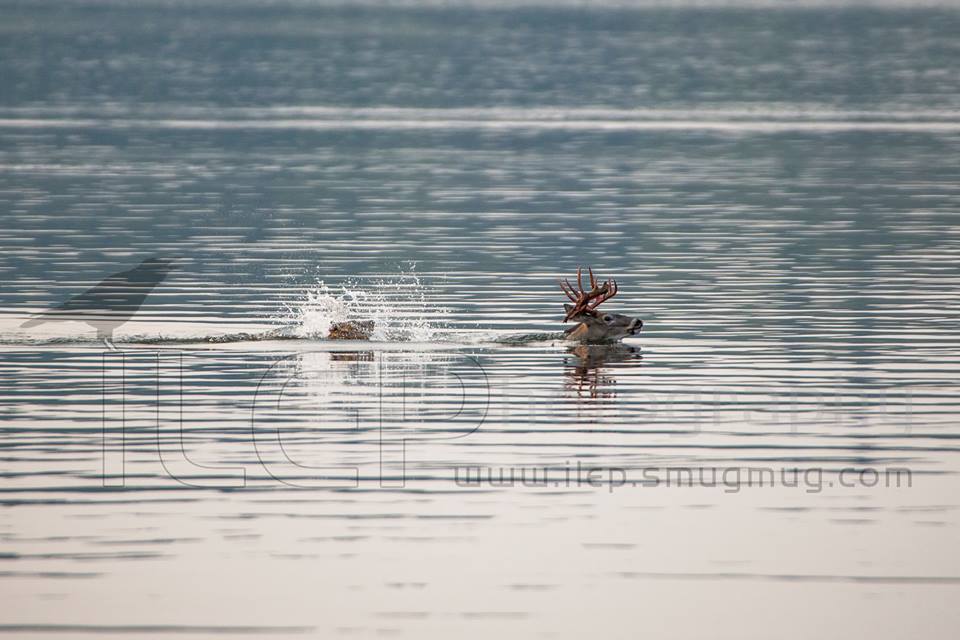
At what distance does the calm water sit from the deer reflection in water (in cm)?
8

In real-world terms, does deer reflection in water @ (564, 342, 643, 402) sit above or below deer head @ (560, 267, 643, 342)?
below

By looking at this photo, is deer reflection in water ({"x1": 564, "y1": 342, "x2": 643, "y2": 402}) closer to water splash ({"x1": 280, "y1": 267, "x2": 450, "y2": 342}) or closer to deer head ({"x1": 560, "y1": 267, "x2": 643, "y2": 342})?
deer head ({"x1": 560, "y1": 267, "x2": 643, "y2": 342})

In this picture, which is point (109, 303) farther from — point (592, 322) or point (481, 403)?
point (481, 403)

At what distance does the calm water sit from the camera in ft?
46.6

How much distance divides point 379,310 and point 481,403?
26.7ft

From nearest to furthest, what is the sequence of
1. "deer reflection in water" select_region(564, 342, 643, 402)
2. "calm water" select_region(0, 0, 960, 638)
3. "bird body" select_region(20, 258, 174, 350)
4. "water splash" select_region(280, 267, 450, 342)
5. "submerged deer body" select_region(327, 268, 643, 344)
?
"calm water" select_region(0, 0, 960, 638), "deer reflection in water" select_region(564, 342, 643, 402), "submerged deer body" select_region(327, 268, 643, 344), "water splash" select_region(280, 267, 450, 342), "bird body" select_region(20, 258, 174, 350)

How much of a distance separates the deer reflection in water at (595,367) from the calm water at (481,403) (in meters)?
0.08

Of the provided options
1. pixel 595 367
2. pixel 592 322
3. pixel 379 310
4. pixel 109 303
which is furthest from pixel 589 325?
pixel 109 303

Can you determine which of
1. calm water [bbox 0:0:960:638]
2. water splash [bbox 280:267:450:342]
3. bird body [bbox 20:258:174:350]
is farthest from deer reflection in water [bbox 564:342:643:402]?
bird body [bbox 20:258:174:350]

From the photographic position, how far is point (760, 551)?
15.2 metres

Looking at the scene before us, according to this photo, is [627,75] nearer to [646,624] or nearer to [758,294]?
[758,294]

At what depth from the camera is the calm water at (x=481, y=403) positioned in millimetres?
14219

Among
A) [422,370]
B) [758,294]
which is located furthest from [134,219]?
[422,370]

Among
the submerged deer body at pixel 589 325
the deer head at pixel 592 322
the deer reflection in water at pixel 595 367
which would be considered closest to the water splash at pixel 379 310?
the submerged deer body at pixel 589 325
